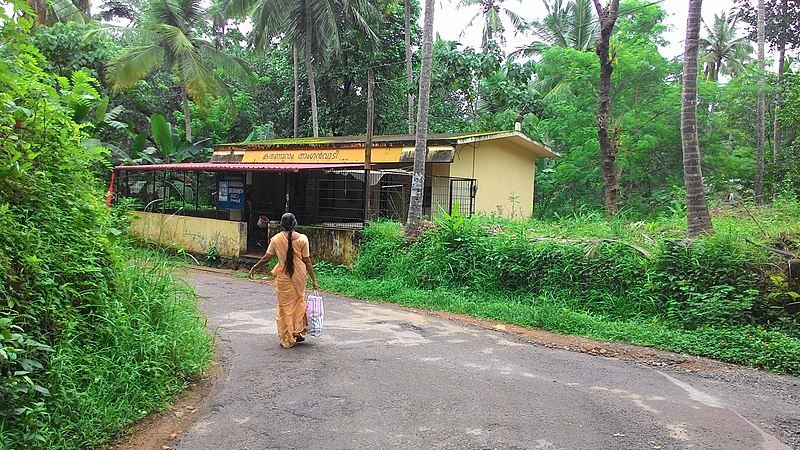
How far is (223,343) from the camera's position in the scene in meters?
7.27

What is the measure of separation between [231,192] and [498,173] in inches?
305

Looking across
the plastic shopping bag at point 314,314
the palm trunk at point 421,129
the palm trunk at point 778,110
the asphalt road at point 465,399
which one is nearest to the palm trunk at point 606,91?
the palm trunk at point 421,129

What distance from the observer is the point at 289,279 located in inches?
276

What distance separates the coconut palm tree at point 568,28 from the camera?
86.8 feet

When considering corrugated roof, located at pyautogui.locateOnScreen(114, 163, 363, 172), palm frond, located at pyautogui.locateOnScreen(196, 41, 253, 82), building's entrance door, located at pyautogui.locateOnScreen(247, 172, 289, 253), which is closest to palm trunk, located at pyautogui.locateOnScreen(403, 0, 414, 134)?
building's entrance door, located at pyautogui.locateOnScreen(247, 172, 289, 253)

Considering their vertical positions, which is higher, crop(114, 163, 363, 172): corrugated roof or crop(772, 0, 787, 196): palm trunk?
crop(772, 0, 787, 196): palm trunk

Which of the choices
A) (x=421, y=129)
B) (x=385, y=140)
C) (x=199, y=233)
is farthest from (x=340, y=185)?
(x=421, y=129)

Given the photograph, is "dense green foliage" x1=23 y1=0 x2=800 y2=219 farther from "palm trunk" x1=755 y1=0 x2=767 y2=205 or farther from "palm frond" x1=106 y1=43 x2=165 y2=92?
"palm frond" x1=106 y1=43 x2=165 y2=92

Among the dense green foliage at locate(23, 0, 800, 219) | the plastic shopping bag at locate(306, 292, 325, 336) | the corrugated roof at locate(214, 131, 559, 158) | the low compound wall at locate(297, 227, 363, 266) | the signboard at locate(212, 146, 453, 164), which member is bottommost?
the plastic shopping bag at locate(306, 292, 325, 336)

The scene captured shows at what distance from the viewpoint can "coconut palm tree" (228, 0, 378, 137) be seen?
21656mm

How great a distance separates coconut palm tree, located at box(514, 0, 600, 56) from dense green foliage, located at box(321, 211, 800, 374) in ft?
55.5

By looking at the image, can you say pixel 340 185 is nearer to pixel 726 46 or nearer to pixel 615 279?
pixel 615 279

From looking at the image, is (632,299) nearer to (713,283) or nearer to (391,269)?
(713,283)

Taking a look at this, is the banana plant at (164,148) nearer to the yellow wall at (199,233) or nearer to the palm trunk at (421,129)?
the yellow wall at (199,233)
